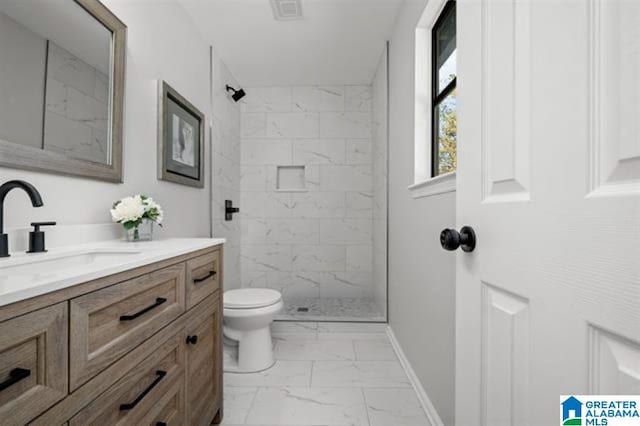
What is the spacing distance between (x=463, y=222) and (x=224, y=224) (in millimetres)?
2476

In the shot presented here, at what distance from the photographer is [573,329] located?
422 mm

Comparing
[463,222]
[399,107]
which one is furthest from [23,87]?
[399,107]

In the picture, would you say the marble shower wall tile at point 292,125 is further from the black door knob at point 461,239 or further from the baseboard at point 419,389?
the black door knob at point 461,239

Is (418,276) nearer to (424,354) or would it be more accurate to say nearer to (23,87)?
(424,354)

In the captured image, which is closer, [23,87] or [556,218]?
[556,218]

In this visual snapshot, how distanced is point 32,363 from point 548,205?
2.99 feet

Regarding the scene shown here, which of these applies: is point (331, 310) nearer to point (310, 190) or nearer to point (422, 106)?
point (310, 190)

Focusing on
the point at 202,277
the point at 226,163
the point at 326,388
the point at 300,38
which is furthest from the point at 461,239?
the point at 226,163

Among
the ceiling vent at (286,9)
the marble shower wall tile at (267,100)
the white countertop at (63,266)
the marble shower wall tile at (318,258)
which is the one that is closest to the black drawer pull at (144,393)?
the white countertop at (63,266)

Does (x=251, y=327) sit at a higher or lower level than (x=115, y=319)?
lower

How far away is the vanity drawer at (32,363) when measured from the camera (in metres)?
0.48

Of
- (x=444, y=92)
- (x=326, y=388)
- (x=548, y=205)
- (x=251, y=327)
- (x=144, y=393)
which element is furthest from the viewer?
(x=251, y=327)

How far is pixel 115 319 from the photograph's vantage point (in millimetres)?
737

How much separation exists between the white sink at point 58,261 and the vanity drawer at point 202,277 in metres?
0.21
